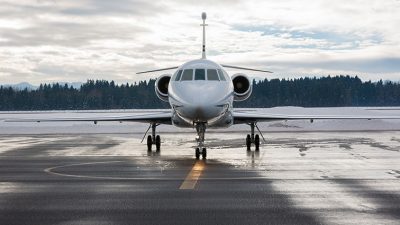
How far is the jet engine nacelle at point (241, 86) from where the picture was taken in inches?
823

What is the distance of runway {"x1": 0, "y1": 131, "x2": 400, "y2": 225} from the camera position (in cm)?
740

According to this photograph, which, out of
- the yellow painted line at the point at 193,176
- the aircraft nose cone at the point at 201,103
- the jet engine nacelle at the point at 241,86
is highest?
the jet engine nacelle at the point at 241,86

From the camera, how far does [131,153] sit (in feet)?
62.4

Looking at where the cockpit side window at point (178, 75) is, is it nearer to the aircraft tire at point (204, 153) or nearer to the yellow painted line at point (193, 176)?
the aircraft tire at point (204, 153)

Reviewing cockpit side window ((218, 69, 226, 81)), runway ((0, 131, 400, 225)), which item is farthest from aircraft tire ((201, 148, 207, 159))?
cockpit side window ((218, 69, 226, 81))

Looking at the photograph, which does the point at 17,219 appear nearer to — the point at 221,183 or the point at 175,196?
the point at 175,196

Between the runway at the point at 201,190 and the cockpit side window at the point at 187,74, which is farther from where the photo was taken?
the cockpit side window at the point at 187,74

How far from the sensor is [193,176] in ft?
39.8

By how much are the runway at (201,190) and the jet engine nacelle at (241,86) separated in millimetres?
4179

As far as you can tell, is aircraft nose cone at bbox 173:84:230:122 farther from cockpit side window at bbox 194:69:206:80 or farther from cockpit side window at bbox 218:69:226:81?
cockpit side window at bbox 218:69:226:81

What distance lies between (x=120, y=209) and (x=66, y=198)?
1.47m

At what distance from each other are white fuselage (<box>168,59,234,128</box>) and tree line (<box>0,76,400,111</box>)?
13580cm

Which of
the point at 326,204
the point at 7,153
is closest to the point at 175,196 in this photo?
the point at 326,204

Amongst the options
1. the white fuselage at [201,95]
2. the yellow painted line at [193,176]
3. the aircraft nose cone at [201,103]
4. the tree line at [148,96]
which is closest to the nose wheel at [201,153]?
the white fuselage at [201,95]
